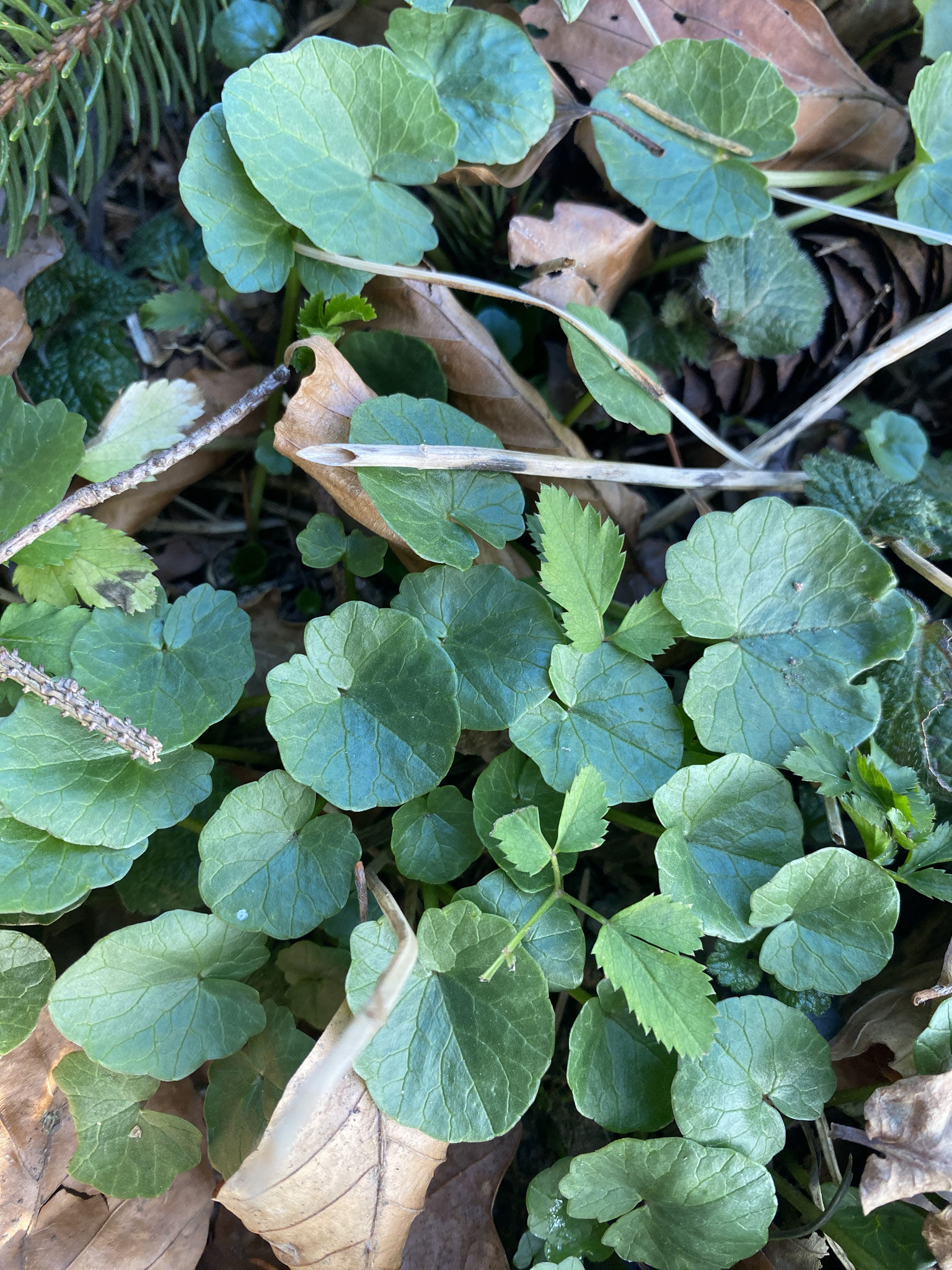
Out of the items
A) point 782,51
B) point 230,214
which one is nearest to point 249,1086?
point 230,214

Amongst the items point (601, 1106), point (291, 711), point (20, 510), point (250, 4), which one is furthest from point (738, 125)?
point (601, 1106)

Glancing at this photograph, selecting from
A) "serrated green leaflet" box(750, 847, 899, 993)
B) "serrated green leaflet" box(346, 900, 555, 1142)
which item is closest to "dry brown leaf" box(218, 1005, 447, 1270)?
"serrated green leaflet" box(346, 900, 555, 1142)

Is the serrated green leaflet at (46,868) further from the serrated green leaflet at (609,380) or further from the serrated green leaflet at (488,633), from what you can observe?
the serrated green leaflet at (609,380)

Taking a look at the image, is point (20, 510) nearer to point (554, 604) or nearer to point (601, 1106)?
point (554, 604)

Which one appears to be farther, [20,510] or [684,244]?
[684,244]

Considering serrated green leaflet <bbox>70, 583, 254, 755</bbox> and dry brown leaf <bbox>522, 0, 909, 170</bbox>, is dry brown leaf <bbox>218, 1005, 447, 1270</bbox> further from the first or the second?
dry brown leaf <bbox>522, 0, 909, 170</bbox>

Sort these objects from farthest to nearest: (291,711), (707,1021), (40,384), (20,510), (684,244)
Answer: (684,244), (40,384), (20,510), (291,711), (707,1021)

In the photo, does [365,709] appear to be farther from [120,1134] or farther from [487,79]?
[487,79]

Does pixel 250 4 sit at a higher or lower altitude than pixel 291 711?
higher
